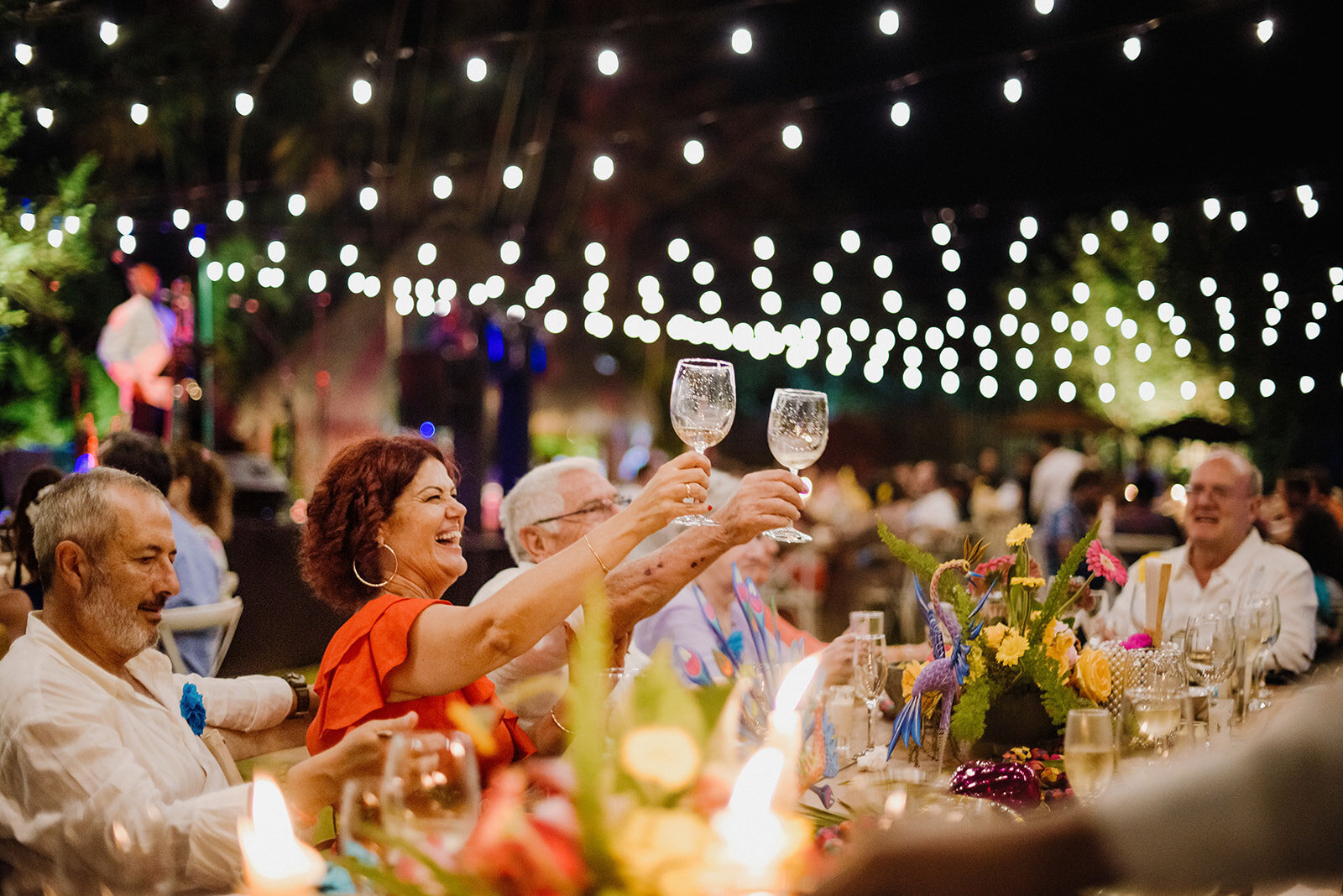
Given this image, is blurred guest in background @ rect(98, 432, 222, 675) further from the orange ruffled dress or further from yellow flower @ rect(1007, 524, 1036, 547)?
yellow flower @ rect(1007, 524, 1036, 547)

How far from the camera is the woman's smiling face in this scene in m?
2.15

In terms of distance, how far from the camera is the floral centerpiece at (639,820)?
825 millimetres

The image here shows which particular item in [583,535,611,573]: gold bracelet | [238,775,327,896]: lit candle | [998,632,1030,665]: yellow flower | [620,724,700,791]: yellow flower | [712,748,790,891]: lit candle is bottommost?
[998,632,1030,665]: yellow flower

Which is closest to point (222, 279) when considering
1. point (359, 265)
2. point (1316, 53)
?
point (359, 265)

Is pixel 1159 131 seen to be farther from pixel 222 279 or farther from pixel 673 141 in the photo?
pixel 222 279

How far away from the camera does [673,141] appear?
15.1 m

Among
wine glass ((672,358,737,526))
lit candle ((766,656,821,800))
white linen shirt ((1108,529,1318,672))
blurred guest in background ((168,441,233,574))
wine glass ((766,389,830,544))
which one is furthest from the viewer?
blurred guest in background ((168,441,233,574))

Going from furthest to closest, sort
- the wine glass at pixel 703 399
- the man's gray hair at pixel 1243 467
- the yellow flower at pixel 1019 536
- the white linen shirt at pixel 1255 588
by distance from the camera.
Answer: the man's gray hair at pixel 1243 467, the white linen shirt at pixel 1255 588, the yellow flower at pixel 1019 536, the wine glass at pixel 703 399

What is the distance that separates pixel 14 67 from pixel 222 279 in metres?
5.97

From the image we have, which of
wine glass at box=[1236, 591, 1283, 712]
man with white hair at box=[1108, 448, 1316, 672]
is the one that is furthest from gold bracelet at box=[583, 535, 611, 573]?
man with white hair at box=[1108, 448, 1316, 672]

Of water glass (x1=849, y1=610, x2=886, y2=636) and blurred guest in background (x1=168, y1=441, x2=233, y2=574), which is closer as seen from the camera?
water glass (x1=849, y1=610, x2=886, y2=636)

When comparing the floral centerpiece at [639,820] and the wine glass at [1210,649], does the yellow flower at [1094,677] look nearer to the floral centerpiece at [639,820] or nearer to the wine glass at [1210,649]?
the wine glass at [1210,649]

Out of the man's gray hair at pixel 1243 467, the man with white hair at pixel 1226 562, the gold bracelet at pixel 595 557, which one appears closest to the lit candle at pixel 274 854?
the gold bracelet at pixel 595 557

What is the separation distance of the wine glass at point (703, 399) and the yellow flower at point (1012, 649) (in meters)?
0.64
